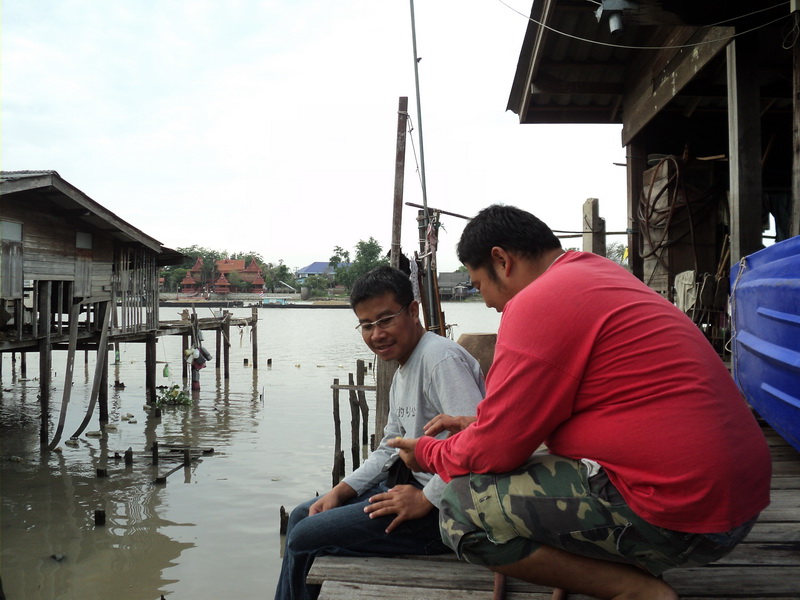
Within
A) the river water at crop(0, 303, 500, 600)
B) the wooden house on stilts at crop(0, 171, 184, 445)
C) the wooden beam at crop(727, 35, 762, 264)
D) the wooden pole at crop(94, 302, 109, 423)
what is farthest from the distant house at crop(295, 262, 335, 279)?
the wooden beam at crop(727, 35, 762, 264)

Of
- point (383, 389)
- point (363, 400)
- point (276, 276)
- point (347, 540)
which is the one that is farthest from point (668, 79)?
point (276, 276)

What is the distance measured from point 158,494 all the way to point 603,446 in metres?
9.43

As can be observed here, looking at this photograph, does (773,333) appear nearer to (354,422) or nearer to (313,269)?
(354,422)

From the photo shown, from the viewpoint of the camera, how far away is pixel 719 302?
6027 millimetres

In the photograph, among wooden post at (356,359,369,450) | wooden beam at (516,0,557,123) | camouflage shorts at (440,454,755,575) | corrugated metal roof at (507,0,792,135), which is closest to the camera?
camouflage shorts at (440,454,755,575)

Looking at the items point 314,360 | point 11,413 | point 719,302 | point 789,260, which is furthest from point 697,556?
point 314,360

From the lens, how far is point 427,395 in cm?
255

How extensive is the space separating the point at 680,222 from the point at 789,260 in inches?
173

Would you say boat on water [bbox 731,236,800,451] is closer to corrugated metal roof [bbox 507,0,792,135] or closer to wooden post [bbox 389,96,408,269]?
corrugated metal roof [bbox 507,0,792,135]

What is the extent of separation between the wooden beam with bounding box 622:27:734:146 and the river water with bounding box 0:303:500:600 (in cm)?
662

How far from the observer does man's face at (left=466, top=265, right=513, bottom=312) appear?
82.1 inches

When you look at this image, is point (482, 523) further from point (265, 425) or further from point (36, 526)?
point (265, 425)

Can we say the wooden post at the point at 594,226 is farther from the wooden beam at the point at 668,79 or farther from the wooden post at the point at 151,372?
the wooden post at the point at 151,372

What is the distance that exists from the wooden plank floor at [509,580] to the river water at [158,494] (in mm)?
4928
